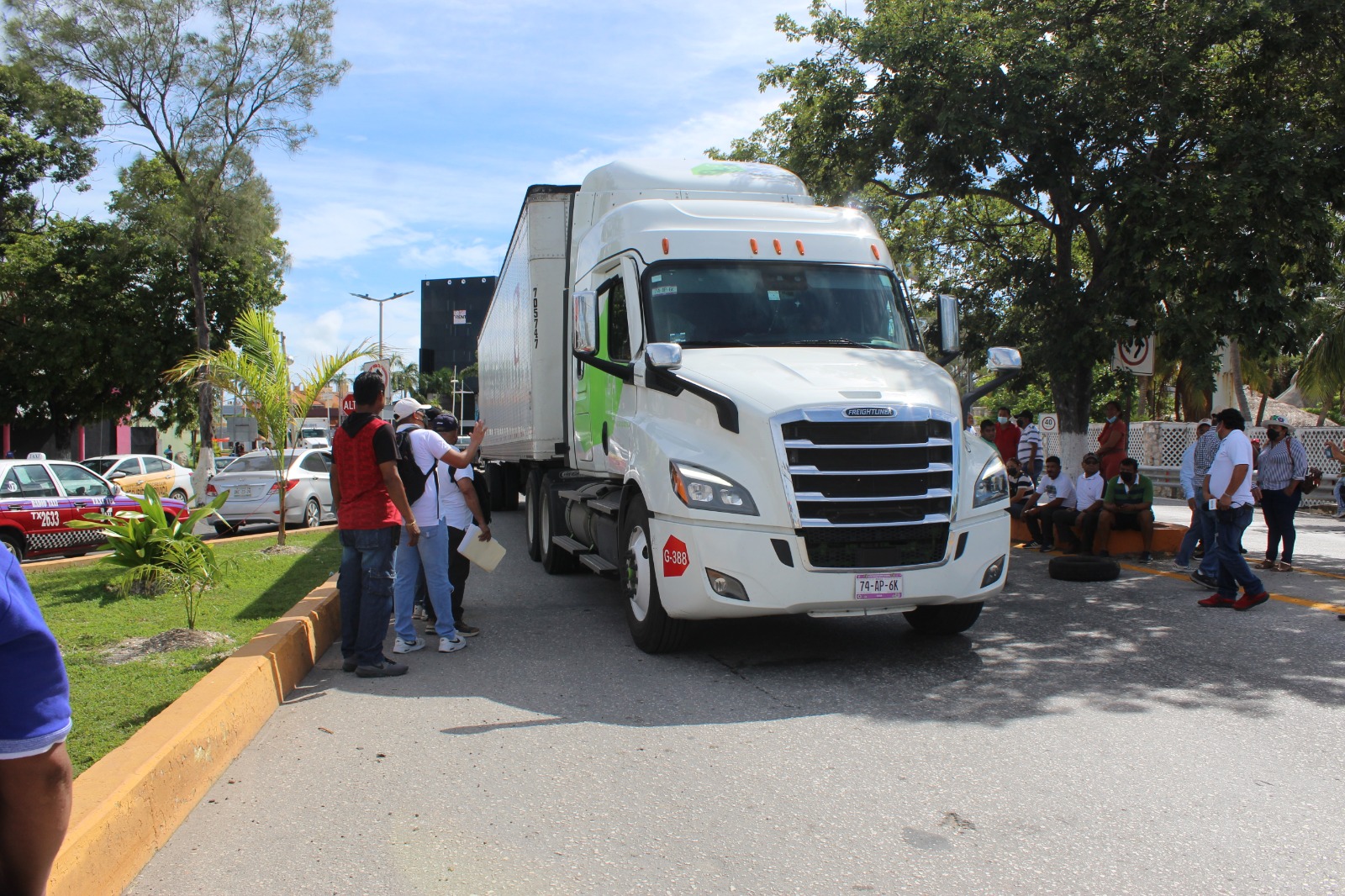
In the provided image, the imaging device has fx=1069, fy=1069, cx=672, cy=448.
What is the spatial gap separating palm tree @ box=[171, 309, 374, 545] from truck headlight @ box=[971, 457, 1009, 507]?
348 inches

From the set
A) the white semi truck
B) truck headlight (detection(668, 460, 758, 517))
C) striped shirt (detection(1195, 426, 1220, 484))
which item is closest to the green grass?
the white semi truck

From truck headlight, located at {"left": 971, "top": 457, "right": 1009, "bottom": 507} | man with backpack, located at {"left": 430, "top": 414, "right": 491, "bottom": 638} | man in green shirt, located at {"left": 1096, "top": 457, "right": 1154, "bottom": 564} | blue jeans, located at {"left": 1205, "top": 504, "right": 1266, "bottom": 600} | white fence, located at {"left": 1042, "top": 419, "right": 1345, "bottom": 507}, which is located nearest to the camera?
truck headlight, located at {"left": 971, "top": 457, "right": 1009, "bottom": 507}

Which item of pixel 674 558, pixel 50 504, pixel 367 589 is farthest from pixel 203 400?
pixel 674 558

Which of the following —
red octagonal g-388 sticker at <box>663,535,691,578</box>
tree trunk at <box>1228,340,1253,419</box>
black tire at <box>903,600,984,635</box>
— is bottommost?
black tire at <box>903,600,984,635</box>

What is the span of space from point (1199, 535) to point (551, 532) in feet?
22.3

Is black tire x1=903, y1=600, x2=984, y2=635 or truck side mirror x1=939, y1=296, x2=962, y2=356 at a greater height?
truck side mirror x1=939, y1=296, x2=962, y2=356

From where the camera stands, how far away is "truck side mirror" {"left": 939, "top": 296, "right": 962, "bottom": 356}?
8.45m

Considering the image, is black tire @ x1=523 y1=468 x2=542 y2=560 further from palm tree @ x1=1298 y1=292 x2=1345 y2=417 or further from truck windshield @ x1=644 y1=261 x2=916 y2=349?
palm tree @ x1=1298 y1=292 x2=1345 y2=417

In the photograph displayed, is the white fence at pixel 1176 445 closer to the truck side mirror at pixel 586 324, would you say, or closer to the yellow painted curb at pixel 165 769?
the truck side mirror at pixel 586 324

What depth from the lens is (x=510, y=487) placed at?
1878cm

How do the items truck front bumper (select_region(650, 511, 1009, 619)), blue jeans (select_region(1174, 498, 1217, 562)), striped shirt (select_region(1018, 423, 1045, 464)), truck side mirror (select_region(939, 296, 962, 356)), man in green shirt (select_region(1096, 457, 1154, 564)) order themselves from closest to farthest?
truck front bumper (select_region(650, 511, 1009, 619))
truck side mirror (select_region(939, 296, 962, 356))
blue jeans (select_region(1174, 498, 1217, 562))
man in green shirt (select_region(1096, 457, 1154, 564))
striped shirt (select_region(1018, 423, 1045, 464))

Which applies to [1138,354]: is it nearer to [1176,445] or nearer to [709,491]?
[709,491]

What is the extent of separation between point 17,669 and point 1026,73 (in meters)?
12.1

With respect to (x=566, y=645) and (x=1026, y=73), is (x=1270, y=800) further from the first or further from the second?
(x=1026, y=73)
